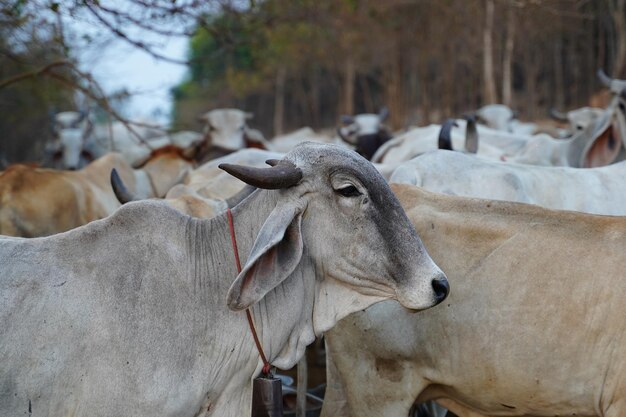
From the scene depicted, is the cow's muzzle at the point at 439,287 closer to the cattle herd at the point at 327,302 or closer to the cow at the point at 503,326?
the cattle herd at the point at 327,302

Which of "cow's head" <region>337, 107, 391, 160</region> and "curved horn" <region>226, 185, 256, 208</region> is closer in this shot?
"curved horn" <region>226, 185, 256, 208</region>

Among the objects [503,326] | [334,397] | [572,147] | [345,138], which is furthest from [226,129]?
[503,326]

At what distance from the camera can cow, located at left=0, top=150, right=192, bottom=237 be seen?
7.79 metres

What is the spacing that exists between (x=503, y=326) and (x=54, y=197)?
5.17m

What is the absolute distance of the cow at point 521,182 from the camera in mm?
5391

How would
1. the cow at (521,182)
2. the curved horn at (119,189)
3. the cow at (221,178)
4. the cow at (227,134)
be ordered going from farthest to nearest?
the cow at (227,134) < the cow at (221,178) < the cow at (521,182) < the curved horn at (119,189)

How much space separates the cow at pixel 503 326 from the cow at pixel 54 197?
4085mm

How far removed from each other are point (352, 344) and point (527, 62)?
17.6 meters

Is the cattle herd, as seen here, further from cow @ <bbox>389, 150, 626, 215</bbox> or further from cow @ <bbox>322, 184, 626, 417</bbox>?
cow @ <bbox>389, 150, 626, 215</bbox>

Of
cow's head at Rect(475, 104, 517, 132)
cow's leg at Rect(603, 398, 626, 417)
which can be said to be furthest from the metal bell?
cow's head at Rect(475, 104, 517, 132)

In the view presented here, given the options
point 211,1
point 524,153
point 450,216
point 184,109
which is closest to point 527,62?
point 524,153

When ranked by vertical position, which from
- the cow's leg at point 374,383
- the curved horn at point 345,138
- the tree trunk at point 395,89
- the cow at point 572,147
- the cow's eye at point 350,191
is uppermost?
the cow's eye at point 350,191

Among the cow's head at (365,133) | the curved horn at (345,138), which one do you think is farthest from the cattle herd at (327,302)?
the curved horn at (345,138)

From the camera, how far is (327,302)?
351 centimetres
